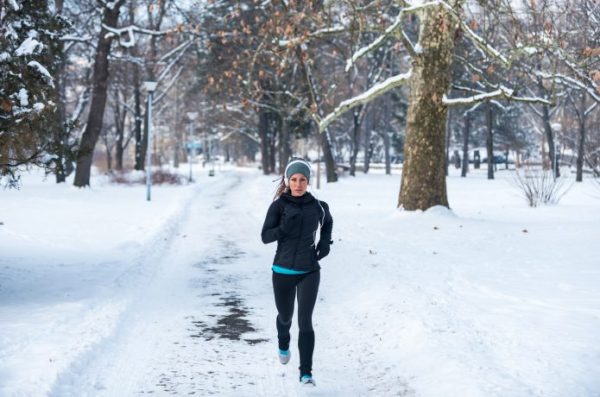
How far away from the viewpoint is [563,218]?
15.9 metres

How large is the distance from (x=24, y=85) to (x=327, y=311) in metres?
4.72

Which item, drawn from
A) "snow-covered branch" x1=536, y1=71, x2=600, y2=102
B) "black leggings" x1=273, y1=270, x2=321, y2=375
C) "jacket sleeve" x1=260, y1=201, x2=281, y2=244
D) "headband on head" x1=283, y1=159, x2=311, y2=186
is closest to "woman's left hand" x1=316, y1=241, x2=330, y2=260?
"black leggings" x1=273, y1=270, x2=321, y2=375

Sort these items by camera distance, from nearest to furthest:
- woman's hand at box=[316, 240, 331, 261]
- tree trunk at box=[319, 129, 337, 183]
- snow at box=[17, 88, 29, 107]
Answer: woman's hand at box=[316, 240, 331, 261] < snow at box=[17, 88, 29, 107] < tree trunk at box=[319, 129, 337, 183]

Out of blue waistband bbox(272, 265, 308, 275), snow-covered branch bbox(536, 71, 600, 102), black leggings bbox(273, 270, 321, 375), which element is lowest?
black leggings bbox(273, 270, 321, 375)

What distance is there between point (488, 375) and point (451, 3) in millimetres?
10707

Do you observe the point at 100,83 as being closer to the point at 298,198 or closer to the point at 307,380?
the point at 298,198

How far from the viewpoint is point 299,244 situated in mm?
5109

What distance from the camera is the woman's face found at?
16.6 ft

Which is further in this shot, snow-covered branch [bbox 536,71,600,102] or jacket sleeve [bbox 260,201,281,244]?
snow-covered branch [bbox 536,71,600,102]

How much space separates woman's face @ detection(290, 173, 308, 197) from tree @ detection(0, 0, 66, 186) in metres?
3.82

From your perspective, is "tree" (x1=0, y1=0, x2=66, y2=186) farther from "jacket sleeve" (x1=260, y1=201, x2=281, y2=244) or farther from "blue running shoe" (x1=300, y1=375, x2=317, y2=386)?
"blue running shoe" (x1=300, y1=375, x2=317, y2=386)

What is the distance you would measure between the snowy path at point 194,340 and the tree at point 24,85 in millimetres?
2378

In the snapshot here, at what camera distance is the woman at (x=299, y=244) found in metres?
5.09

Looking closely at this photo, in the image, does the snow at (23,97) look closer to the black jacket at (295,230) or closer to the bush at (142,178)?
the black jacket at (295,230)
